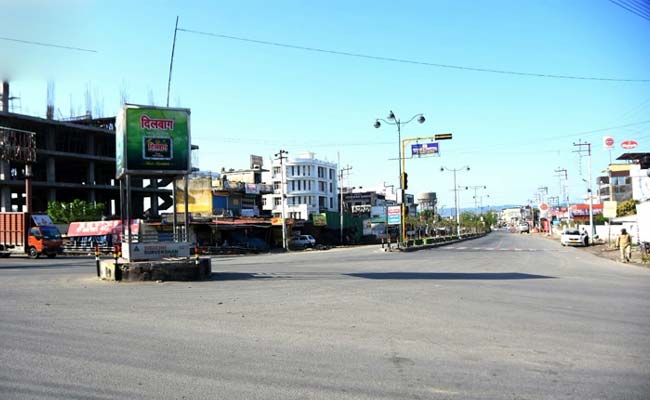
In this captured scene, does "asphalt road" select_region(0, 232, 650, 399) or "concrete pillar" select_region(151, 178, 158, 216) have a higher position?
"concrete pillar" select_region(151, 178, 158, 216)

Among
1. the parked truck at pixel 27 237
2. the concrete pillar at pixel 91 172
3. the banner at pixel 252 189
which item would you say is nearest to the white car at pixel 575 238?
the banner at pixel 252 189

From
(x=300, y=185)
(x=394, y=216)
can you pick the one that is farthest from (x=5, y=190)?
(x=300, y=185)

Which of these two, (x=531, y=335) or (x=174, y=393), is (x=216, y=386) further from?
(x=531, y=335)

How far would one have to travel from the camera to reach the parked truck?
36625mm

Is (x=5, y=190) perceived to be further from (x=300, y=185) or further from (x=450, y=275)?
(x=450, y=275)

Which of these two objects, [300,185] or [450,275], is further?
[300,185]

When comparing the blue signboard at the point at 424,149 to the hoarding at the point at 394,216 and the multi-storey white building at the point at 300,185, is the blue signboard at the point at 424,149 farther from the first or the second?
the multi-storey white building at the point at 300,185

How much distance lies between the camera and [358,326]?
32.0ft

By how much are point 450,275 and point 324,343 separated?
12568 mm

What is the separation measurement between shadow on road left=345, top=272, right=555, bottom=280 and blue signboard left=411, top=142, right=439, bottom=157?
18269mm

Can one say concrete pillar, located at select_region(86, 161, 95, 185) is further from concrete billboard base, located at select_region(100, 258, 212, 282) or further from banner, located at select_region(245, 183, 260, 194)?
concrete billboard base, located at select_region(100, 258, 212, 282)

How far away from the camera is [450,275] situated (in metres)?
20.1

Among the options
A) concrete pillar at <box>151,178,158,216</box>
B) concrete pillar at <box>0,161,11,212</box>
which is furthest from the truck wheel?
concrete pillar at <box>151,178,158,216</box>

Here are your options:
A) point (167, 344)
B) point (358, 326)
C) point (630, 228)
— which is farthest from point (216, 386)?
point (630, 228)
